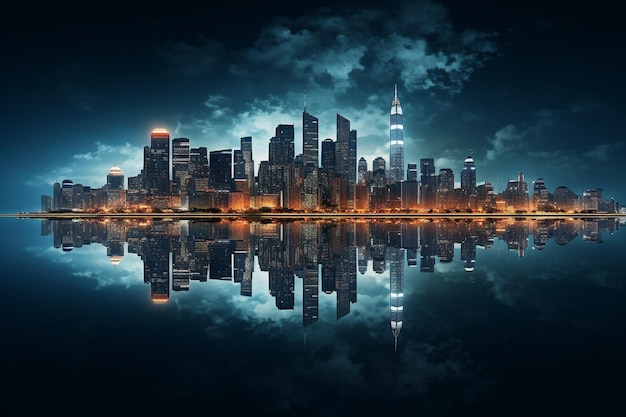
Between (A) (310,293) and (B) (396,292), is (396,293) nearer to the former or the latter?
(B) (396,292)

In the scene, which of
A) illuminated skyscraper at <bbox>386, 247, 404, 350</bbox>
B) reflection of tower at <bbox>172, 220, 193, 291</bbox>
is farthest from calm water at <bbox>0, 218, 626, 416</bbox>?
reflection of tower at <bbox>172, 220, 193, 291</bbox>

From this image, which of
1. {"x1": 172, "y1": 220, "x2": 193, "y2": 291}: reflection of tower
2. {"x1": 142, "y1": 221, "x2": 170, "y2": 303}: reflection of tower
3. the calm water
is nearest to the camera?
the calm water

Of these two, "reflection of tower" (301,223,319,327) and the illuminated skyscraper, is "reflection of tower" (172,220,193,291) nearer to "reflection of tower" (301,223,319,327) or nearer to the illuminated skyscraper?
"reflection of tower" (301,223,319,327)

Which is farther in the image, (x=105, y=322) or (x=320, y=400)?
(x=105, y=322)

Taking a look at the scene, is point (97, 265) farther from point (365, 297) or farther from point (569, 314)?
point (569, 314)

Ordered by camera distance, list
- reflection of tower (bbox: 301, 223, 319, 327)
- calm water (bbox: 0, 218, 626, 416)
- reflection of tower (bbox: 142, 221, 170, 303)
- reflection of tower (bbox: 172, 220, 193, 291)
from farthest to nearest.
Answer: reflection of tower (bbox: 172, 220, 193, 291)
reflection of tower (bbox: 142, 221, 170, 303)
reflection of tower (bbox: 301, 223, 319, 327)
calm water (bbox: 0, 218, 626, 416)

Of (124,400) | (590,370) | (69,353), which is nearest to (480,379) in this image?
(590,370)

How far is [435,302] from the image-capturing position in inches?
600

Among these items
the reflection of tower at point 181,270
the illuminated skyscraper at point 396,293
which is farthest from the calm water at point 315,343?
the reflection of tower at point 181,270

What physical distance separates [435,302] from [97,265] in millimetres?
21193

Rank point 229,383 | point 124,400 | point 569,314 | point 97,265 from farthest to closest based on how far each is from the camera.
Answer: point 97,265 → point 569,314 → point 229,383 → point 124,400

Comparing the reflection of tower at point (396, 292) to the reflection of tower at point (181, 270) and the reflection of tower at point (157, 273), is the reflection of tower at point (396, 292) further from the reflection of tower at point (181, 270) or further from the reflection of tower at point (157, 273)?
the reflection of tower at point (181, 270)

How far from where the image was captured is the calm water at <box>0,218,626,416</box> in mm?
7562

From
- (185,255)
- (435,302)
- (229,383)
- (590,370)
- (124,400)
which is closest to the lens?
(124,400)
